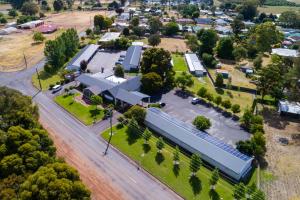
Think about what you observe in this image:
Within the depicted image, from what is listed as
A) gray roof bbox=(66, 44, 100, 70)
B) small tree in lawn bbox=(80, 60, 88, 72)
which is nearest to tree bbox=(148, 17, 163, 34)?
gray roof bbox=(66, 44, 100, 70)

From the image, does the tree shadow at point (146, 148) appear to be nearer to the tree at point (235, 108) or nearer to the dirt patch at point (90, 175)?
the dirt patch at point (90, 175)

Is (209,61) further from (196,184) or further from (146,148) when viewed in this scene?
(196,184)

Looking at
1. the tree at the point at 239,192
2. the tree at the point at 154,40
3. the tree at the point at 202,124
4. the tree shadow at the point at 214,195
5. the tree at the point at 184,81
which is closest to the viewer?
the tree at the point at 239,192

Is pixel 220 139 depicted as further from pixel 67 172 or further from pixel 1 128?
pixel 1 128

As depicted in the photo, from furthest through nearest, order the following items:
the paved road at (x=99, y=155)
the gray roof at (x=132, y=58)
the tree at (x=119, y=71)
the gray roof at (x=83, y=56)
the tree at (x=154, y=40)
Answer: the tree at (x=154, y=40) → the gray roof at (x=132, y=58) → the gray roof at (x=83, y=56) → the tree at (x=119, y=71) → the paved road at (x=99, y=155)

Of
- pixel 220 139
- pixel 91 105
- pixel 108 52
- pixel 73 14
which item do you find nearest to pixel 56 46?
pixel 108 52

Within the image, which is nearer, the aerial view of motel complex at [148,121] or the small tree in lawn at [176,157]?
the aerial view of motel complex at [148,121]

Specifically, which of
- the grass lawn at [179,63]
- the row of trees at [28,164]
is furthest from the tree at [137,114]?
the grass lawn at [179,63]

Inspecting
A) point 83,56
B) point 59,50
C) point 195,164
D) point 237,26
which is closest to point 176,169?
point 195,164
